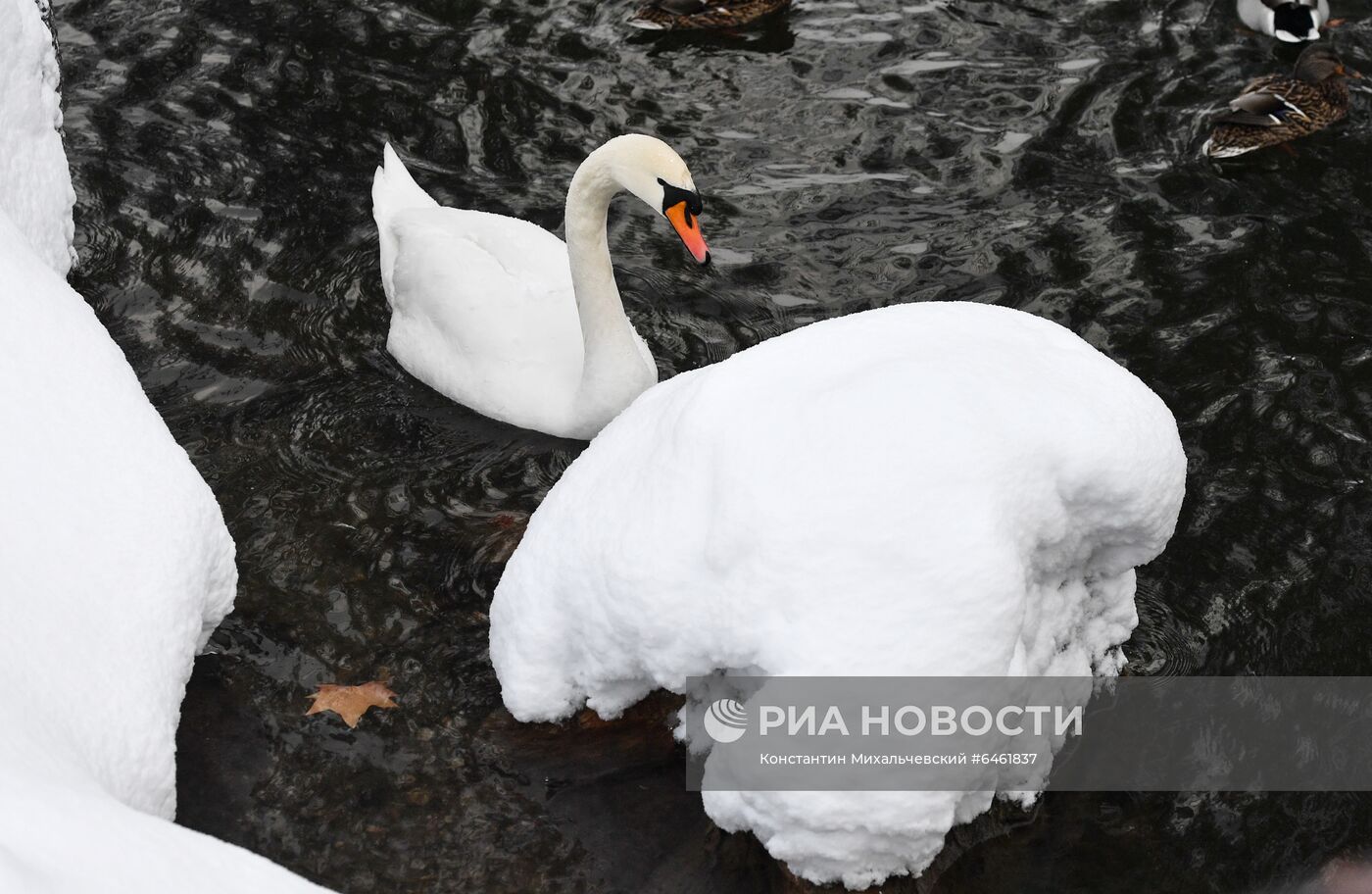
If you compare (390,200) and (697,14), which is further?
(697,14)

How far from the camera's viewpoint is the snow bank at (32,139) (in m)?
5.73

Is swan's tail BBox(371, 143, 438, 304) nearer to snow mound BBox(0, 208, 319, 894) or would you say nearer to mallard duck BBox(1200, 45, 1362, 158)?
snow mound BBox(0, 208, 319, 894)

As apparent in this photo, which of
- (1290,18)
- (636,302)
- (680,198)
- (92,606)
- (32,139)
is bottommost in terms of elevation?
(636,302)

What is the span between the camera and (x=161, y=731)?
12.5ft

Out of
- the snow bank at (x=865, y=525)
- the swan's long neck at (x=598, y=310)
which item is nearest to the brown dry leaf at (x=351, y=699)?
the snow bank at (x=865, y=525)

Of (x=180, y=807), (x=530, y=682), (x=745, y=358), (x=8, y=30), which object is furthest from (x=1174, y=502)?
(x=8, y=30)

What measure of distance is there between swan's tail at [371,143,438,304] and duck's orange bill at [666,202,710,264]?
5.25ft

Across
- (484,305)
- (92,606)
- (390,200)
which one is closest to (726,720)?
(92,606)

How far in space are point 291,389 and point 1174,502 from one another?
12.3 feet

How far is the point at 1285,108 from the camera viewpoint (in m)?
7.79

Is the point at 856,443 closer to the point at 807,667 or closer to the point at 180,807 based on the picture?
the point at 807,667

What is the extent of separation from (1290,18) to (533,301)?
468cm

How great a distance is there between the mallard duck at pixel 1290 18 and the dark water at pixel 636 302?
0.17 m

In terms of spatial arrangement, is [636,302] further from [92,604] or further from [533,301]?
[92,604]
